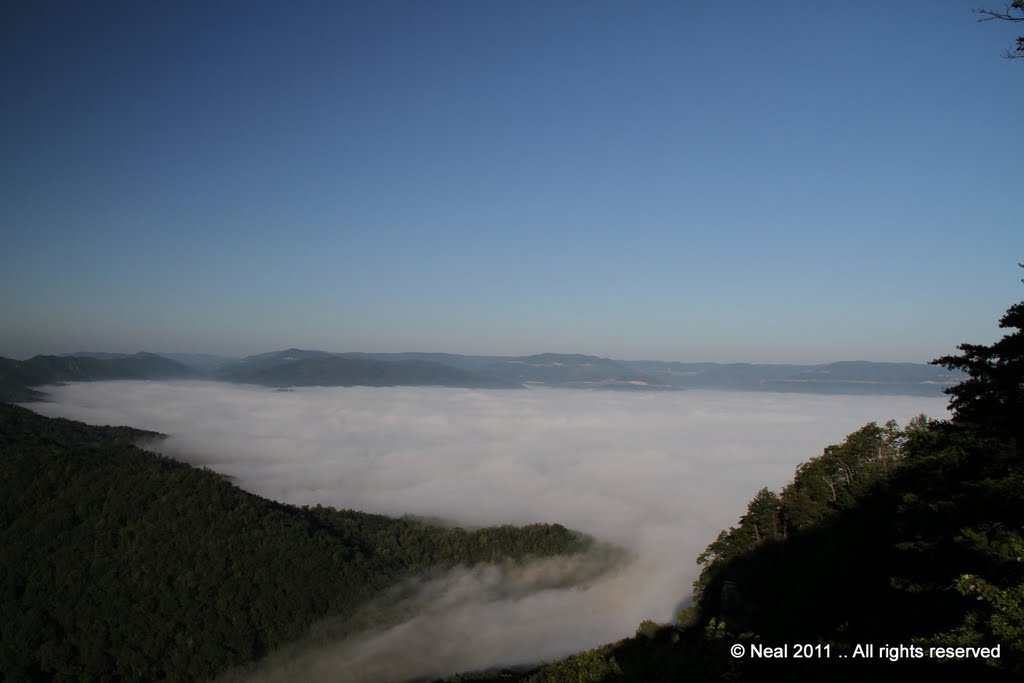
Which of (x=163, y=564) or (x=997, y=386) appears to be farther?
(x=163, y=564)

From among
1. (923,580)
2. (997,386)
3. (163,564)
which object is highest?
(997,386)

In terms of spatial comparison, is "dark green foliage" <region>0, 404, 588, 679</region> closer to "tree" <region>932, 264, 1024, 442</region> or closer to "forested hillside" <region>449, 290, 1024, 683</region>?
"forested hillside" <region>449, 290, 1024, 683</region>

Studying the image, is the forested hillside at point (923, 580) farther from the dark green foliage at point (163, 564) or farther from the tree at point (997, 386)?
the dark green foliage at point (163, 564)

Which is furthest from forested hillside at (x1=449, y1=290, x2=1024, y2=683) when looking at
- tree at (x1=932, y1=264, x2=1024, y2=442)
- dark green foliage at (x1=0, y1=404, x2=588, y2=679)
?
dark green foliage at (x1=0, y1=404, x2=588, y2=679)

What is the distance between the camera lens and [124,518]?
374ft

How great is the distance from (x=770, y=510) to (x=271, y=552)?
311ft

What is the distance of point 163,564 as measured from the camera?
105 meters

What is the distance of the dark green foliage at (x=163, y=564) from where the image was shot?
3639 inches

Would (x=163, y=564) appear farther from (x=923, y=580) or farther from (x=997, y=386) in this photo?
(x=997, y=386)

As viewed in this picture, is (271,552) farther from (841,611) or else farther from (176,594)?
(841,611)

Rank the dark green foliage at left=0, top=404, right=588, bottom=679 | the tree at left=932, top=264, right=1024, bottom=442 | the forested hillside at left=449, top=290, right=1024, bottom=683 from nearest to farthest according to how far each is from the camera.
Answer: the forested hillside at left=449, top=290, right=1024, bottom=683
the tree at left=932, top=264, right=1024, bottom=442
the dark green foliage at left=0, top=404, right=588, bottom=679

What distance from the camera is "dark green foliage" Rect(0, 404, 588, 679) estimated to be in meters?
92.4

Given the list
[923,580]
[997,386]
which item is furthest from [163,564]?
[997,386]

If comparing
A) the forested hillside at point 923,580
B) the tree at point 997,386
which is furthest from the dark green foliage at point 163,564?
the tree at point 997,386
